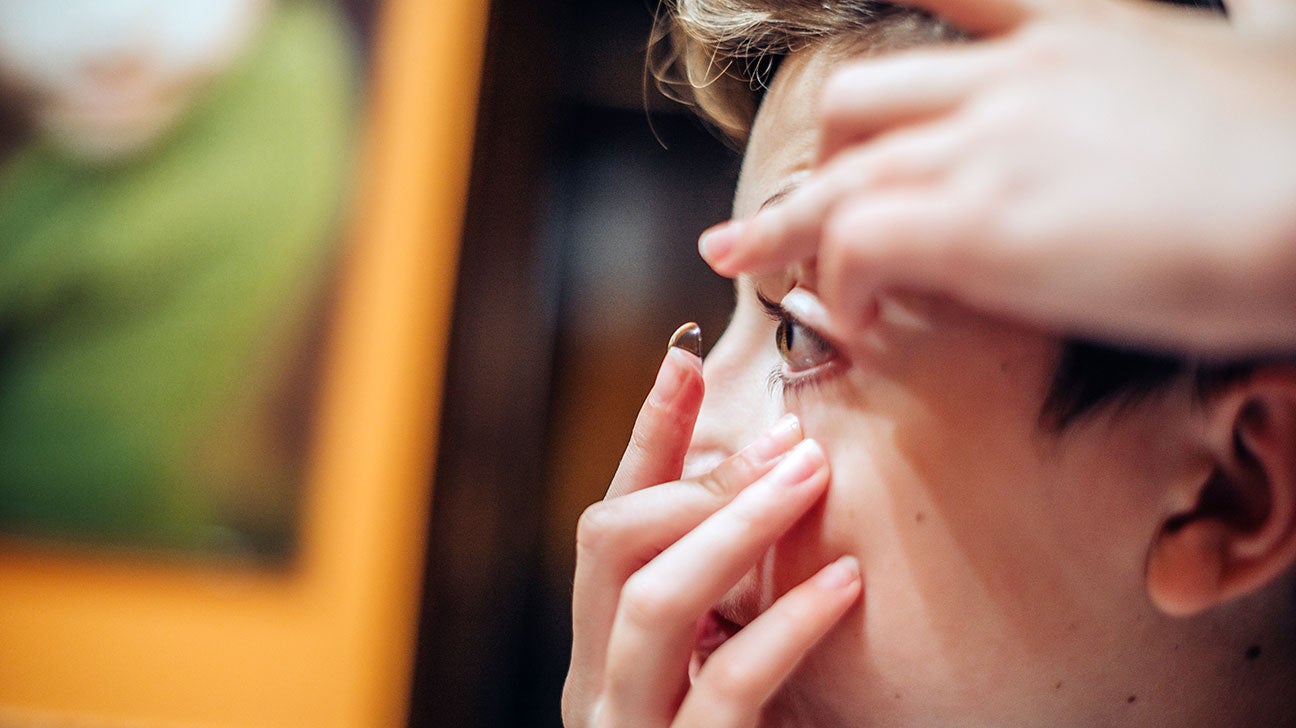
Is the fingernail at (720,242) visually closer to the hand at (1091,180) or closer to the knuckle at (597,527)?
the hand at (1091,180)

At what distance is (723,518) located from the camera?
1.63ft

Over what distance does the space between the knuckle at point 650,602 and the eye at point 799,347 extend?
155 millimetres

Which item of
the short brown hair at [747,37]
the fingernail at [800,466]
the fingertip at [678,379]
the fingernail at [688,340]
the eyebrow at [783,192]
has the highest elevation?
the short brown hair at [747,37]

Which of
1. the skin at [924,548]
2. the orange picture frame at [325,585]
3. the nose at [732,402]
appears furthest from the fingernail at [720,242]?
the orange picture frame at [325,585]

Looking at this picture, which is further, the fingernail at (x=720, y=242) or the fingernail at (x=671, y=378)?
the fingernail at (x=671, y=378)

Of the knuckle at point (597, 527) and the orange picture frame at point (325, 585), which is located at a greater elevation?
the knuckle at point (597, 527)

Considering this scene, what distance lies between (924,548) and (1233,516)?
0.14m

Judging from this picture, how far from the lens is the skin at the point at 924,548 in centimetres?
42

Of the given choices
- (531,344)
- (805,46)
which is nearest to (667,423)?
(805,46)

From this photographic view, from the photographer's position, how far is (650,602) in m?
0.52

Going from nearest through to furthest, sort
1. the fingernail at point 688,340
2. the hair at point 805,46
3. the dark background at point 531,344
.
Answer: the hair at point 805,46 < the fingernail at point 688,340 < the dark background at point 531,344

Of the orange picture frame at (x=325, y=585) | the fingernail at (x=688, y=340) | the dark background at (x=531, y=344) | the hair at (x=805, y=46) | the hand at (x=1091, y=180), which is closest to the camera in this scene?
the hand at (x=1091, y=180)

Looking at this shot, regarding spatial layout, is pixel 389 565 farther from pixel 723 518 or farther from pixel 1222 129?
pixel 1222 129

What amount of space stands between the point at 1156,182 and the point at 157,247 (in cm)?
153
